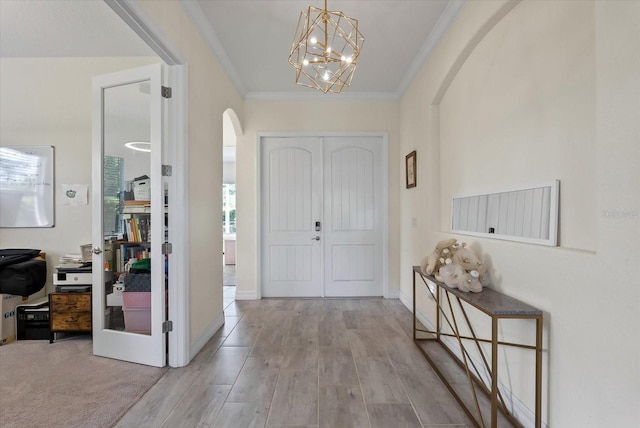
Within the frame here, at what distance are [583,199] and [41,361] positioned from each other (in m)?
3.89

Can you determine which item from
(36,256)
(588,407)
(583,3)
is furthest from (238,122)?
(588,407)

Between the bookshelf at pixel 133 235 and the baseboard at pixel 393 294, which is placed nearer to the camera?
the bookshelf at pixel 133 235

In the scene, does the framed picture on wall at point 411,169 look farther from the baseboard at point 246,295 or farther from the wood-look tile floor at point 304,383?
the baseboard at point 246,295

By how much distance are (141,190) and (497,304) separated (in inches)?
105

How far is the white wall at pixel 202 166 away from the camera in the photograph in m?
2.25

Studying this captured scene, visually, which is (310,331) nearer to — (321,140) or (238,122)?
(321,140)

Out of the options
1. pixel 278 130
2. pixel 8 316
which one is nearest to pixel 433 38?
pixel 278 130

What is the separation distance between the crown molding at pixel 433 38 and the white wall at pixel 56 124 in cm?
333

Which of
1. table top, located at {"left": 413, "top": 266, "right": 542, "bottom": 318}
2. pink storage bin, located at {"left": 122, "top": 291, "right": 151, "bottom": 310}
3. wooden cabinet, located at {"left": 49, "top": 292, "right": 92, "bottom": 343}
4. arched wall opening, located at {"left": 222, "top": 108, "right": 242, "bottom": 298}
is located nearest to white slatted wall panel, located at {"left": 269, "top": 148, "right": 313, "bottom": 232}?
arched wall opening, located at {"left": 222, "top": 108, "right": 242, "bottom": 298}

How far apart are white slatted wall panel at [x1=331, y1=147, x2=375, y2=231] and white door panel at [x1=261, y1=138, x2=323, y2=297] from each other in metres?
0.24

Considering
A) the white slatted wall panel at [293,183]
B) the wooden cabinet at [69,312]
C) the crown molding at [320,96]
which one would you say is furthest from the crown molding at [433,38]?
the wooden cabinet at [69,312]

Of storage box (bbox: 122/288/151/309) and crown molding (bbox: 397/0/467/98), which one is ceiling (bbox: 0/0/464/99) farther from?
storage box (bbox: 122/288/151/309)

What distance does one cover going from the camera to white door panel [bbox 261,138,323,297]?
3990 mm

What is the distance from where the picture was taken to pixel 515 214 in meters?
1.67
